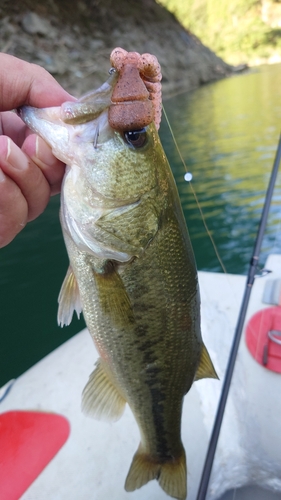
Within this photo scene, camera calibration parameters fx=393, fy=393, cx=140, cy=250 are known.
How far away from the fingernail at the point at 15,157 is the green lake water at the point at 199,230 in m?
3.45

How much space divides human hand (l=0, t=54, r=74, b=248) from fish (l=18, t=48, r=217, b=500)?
0.11 metres

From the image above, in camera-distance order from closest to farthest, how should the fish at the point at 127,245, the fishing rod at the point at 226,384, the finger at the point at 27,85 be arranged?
1. the fish at the point at 127,245
2. the finger at the point at 27,85
3. the fishing rod at the point at 226,384

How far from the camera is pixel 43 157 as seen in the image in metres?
1.38

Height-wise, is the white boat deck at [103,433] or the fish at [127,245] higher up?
the fish at [127,245]

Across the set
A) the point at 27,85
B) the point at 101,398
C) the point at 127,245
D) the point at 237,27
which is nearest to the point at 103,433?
the point at 101,398

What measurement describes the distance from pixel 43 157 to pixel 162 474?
142 cm

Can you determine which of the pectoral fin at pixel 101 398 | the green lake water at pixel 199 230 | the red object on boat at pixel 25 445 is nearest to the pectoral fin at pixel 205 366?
the pectoral fin at pixel 101 398

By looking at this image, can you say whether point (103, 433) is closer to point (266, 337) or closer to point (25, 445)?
point (25, 445)

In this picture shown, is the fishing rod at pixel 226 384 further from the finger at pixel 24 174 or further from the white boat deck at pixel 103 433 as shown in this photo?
the finger at pixel 24 174

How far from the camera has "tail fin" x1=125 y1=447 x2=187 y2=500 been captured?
5.60ft

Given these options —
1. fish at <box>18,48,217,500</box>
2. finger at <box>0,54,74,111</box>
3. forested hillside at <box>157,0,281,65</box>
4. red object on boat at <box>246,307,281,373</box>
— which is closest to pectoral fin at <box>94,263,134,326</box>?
fish at <box>18,48,217,500</box>

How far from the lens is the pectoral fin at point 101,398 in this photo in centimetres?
163

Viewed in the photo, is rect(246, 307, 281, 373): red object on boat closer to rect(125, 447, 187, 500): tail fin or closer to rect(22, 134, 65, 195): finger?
rect(125, 447, 187, 500): tail fin

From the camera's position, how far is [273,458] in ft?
7.07
